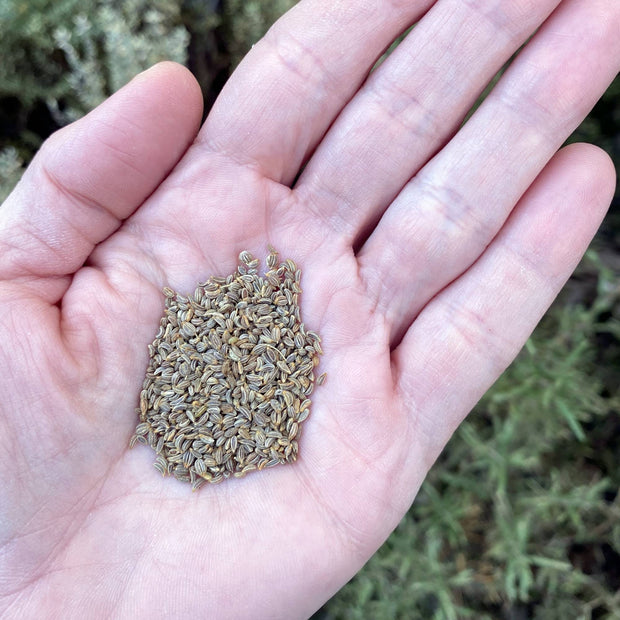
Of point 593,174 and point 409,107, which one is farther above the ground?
point 593,174

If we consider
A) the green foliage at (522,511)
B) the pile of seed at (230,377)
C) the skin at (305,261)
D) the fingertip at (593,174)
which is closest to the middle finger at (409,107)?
the skin at (305,261)

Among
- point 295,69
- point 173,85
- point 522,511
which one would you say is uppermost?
point 295,69

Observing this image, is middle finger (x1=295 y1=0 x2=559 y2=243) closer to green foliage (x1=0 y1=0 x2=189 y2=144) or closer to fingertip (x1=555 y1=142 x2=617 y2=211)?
fingertip (x1=555 y1=142 x2=617 y2=211)

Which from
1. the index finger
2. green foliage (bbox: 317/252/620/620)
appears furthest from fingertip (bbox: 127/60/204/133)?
green foliage (bbox: 317/252/620/620)

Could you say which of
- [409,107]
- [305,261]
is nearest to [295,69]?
[409,107]

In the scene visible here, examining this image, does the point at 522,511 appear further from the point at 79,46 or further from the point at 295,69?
the point at 79,46

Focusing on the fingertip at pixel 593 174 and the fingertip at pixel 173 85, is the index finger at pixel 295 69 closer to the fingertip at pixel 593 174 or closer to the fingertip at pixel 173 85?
the fingertip at pixel 173 85
